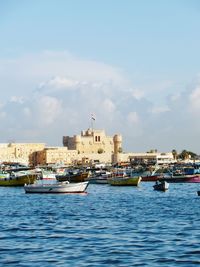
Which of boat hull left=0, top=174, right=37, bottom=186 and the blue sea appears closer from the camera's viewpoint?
the blue sea

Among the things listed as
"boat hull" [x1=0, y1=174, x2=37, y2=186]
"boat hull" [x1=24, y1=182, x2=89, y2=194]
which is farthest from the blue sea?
"boat hull" [x1=0, y1=174, x2=37, y2=186]

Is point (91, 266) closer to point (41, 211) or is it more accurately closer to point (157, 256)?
point (157, 256)

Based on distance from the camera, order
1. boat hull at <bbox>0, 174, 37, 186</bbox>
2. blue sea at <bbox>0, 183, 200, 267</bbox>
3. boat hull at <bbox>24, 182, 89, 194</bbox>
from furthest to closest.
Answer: boat hull at <bbox>0, 174, 37, 186</bbox>
boat hull at <bbox>24, 182, 89, 194</bbox>
blue sea at <bbox>0, 183, 200, 267</bbox>

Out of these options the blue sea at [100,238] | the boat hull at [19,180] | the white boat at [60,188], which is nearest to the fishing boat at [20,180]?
the boat hull at [19,180]

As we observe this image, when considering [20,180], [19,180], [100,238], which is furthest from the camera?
[19,180]

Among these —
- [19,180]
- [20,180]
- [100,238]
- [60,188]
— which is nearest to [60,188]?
[60,188]

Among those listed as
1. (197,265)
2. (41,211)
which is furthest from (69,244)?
(41,211)

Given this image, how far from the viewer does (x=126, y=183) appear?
6719cm

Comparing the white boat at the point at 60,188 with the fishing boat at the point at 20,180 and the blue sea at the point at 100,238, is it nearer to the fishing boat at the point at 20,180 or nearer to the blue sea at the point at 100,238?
the fishing boat at the point at 20,180

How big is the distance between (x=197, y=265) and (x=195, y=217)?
12.4 metres

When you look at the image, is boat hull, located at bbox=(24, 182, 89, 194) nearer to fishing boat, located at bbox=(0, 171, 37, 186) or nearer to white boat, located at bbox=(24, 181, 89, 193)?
white boat, located at bbox=(24, 181, 89, 193)

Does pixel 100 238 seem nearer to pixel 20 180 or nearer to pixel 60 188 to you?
pixel 60 188

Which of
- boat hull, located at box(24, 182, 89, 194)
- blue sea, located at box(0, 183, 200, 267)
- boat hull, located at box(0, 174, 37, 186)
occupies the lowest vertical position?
blue sea, located at box(0, 183, 200, 267)

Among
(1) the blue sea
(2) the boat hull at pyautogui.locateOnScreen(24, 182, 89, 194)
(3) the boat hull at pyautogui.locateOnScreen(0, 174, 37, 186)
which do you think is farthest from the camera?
(3) the boat hull at pyautogui.locateOnScreen(0, 174, 37, 186)
